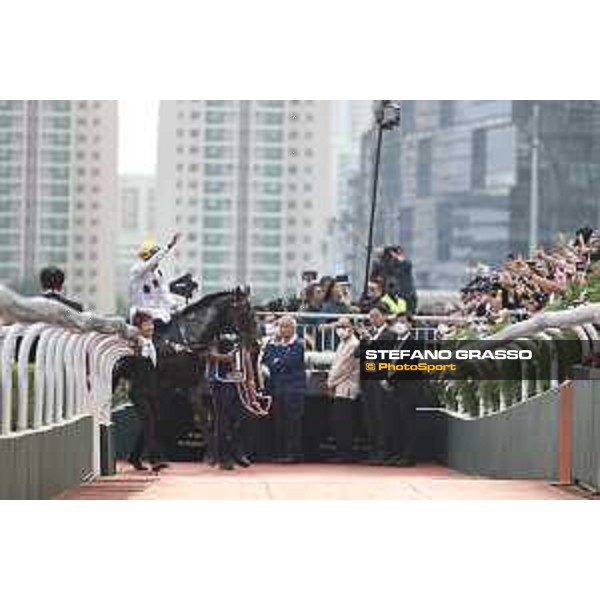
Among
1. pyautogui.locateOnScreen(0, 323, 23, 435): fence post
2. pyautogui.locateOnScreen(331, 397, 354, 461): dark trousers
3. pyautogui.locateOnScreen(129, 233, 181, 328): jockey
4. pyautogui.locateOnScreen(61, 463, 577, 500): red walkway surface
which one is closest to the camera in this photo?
pyautogui.locateOnScreen(0, 323, 23, 435): fence post

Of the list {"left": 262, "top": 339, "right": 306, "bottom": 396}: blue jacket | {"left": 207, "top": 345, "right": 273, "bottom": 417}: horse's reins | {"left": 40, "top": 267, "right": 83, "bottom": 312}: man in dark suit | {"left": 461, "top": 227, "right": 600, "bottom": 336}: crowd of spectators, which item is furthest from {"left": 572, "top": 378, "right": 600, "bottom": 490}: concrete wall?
{"left": 40, "top": 267, "right": 83, "bottom": 312}: man in dark suit

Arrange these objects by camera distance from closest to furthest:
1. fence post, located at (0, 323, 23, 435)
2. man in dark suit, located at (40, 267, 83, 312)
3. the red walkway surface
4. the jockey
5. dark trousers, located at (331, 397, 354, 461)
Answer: fence post, located at (0, 323, 23, 435), man in dark suit, located at (40, 267, 83, 312), the jockey, the red walkway surface, dark trousers, located at (331, 397, 354, 461)

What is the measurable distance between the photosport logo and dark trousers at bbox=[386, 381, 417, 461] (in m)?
0.06

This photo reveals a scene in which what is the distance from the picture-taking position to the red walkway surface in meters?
18.6

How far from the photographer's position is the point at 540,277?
61.3 ft

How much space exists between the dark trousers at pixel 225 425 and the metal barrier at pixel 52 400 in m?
0.38

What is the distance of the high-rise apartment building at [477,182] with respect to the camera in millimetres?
18641

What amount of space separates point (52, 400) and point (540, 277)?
1.76 metres

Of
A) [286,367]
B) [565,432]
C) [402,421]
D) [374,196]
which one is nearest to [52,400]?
[286,367]

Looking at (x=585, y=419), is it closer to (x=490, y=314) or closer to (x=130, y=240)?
(x=490, y=314)

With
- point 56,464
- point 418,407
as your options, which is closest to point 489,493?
point 418,407

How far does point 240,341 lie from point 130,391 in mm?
425

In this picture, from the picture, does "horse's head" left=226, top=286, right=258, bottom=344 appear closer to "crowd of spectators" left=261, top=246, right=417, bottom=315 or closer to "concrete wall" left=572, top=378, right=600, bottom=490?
"crowd of spectators" left=261, top=246, right=417, bottom=315

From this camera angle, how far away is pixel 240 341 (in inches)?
739
